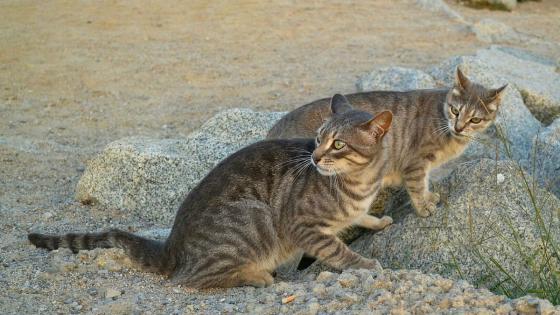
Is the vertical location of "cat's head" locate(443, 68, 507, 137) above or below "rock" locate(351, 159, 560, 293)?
above

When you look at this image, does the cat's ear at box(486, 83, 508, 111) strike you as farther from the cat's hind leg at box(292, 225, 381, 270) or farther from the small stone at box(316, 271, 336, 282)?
the small stone at box(316, 271, 336, 282)

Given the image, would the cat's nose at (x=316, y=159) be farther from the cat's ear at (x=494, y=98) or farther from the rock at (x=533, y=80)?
the rock at (x=533, y=80)

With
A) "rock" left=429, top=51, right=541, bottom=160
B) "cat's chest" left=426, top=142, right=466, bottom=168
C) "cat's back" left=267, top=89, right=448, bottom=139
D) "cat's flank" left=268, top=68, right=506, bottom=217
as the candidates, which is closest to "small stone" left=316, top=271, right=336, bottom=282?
"cat's flank" left=268, top=68, right=506, bottom=217

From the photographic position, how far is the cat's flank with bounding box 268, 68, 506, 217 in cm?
601

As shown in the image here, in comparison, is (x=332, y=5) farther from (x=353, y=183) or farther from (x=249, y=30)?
(x=353, y=183)

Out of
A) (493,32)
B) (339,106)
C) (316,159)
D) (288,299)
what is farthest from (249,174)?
(493,32)

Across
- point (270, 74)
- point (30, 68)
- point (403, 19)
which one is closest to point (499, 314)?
point (270, 74)

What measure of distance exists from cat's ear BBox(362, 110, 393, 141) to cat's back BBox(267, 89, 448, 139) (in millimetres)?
1267


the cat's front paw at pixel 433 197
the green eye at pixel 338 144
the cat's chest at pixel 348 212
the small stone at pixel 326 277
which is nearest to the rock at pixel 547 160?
the cat's front paw at pixel 433 197

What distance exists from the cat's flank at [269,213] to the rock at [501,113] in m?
2.94

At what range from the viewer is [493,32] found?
13.2m

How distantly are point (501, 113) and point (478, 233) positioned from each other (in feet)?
9.08

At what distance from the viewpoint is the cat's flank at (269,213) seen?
4824mm

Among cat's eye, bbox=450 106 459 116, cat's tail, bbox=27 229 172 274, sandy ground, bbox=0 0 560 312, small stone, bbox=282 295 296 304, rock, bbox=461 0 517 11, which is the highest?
cat's eye, bbox=450 106 459 116
